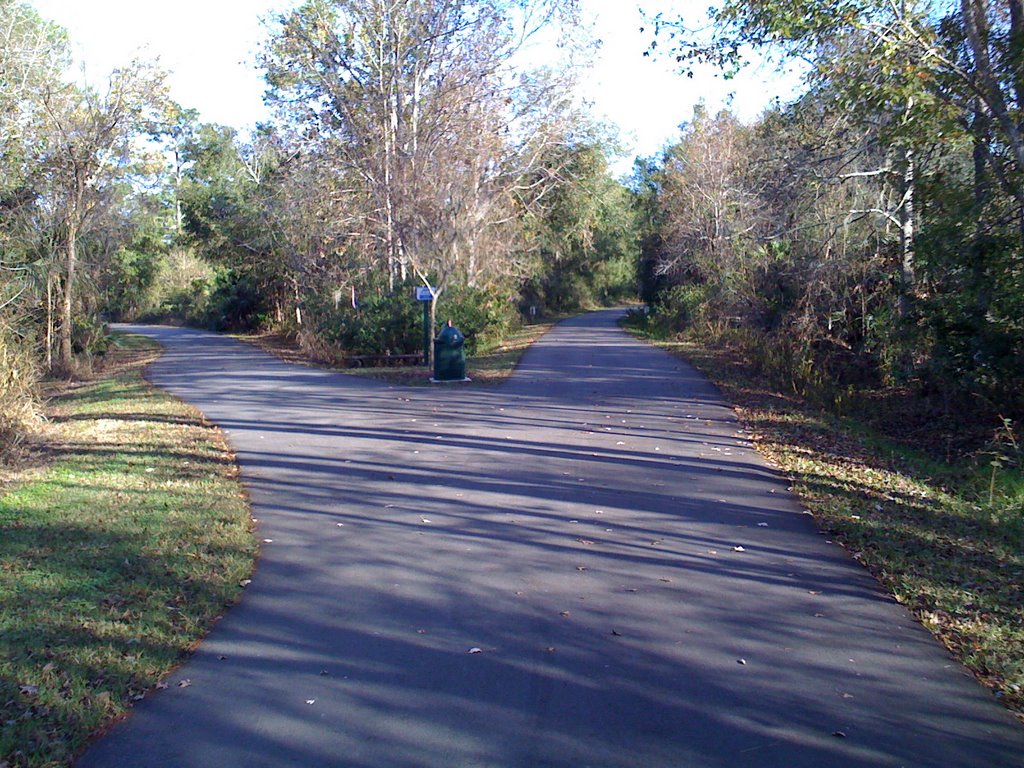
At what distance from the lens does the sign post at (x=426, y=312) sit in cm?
2289

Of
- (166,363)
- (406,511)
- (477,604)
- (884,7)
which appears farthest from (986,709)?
(166,363)

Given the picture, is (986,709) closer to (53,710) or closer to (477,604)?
(477,604)

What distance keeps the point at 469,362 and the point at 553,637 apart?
2086cm

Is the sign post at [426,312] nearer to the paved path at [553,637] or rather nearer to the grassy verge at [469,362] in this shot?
the grassy verge at [469,362]

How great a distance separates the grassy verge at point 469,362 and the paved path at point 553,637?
10248 mm

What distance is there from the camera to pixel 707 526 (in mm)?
8500

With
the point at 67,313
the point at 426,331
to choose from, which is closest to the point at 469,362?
the point at 426,331

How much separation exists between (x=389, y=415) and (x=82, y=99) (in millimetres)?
12763

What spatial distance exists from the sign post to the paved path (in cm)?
1138

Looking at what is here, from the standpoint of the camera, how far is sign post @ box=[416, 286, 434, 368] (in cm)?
2289

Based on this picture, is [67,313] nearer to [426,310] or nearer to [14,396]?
[426,310]

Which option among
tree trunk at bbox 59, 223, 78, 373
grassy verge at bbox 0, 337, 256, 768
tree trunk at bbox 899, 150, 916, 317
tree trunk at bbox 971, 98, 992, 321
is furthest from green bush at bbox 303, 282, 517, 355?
tree trunk at bbox 971, 98, 992, 321

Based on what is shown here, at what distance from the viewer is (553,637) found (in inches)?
229

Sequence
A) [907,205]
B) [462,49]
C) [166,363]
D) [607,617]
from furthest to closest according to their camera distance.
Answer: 1. [166,363]
2. [462,49]
3. [907,205]
4. [607,617]
